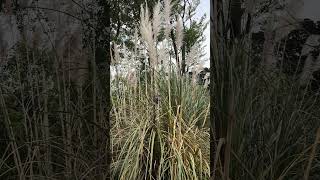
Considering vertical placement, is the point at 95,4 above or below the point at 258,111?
above

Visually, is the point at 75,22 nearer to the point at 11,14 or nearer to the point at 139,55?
the point at 11,14

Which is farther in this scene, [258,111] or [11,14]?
[11,14]

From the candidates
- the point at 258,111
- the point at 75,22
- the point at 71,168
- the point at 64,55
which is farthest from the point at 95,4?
the point at 258,111

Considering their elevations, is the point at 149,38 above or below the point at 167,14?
below

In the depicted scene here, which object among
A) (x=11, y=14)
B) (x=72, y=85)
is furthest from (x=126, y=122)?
(x=11, y=14)

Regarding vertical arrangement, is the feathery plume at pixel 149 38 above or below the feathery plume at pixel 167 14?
below

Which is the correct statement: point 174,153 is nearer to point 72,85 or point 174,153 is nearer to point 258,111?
point 72,85

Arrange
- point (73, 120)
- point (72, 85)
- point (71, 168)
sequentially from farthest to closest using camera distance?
point (72, 85)
point (73, 120)
point (71, 168)

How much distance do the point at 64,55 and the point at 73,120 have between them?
0.28 m

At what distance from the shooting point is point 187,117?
2.21m

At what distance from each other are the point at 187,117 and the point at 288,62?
0.72 meters

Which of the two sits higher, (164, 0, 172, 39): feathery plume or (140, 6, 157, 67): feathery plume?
(164, 0, 172, 39): feathery plume

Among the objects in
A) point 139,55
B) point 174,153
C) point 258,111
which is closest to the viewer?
point 258,111

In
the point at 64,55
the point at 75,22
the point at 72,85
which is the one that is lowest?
the point at 72,85
